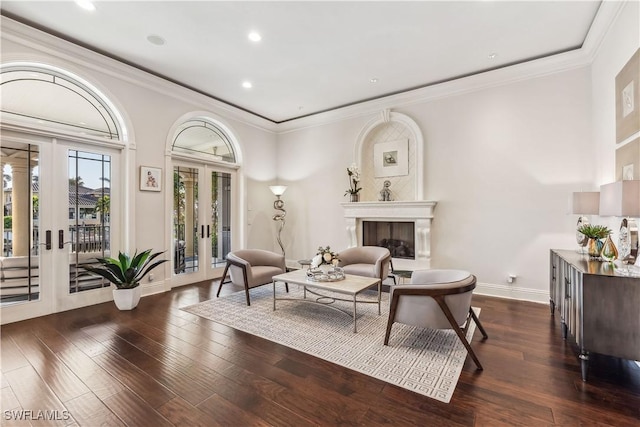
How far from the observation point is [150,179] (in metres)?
4.67

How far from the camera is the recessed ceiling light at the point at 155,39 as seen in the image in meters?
3.65

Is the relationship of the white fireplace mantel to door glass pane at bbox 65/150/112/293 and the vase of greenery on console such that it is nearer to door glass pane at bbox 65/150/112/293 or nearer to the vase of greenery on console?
the vase of greenery on console

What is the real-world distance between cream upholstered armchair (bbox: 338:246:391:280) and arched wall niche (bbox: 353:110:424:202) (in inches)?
50.3

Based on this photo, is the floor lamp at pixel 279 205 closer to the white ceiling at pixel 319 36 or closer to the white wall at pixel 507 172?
the white ceiling at pixel 319 36

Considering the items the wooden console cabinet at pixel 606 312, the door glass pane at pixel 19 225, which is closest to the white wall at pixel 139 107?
the door glass pane at pixel 19 225

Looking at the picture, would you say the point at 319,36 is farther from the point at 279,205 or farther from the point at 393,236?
the point at 279,205

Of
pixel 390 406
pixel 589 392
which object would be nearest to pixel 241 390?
pixel 390 406

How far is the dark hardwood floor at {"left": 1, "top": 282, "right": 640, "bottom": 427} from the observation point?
187 cm

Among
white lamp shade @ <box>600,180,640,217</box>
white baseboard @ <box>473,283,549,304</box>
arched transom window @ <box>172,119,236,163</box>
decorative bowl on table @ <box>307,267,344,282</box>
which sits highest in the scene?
A: arched transom window @ <box>172,119,236,163</box>

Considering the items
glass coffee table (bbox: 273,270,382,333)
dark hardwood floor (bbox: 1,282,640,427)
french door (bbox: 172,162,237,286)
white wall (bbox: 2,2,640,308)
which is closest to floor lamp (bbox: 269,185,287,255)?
french door (bbox: 172,162,237,286)

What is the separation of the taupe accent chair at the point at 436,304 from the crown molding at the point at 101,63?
15.7 feet

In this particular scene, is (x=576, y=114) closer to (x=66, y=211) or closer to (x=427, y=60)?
(x=427, y=60)

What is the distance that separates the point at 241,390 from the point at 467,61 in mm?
4955

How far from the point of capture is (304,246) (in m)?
6.72
